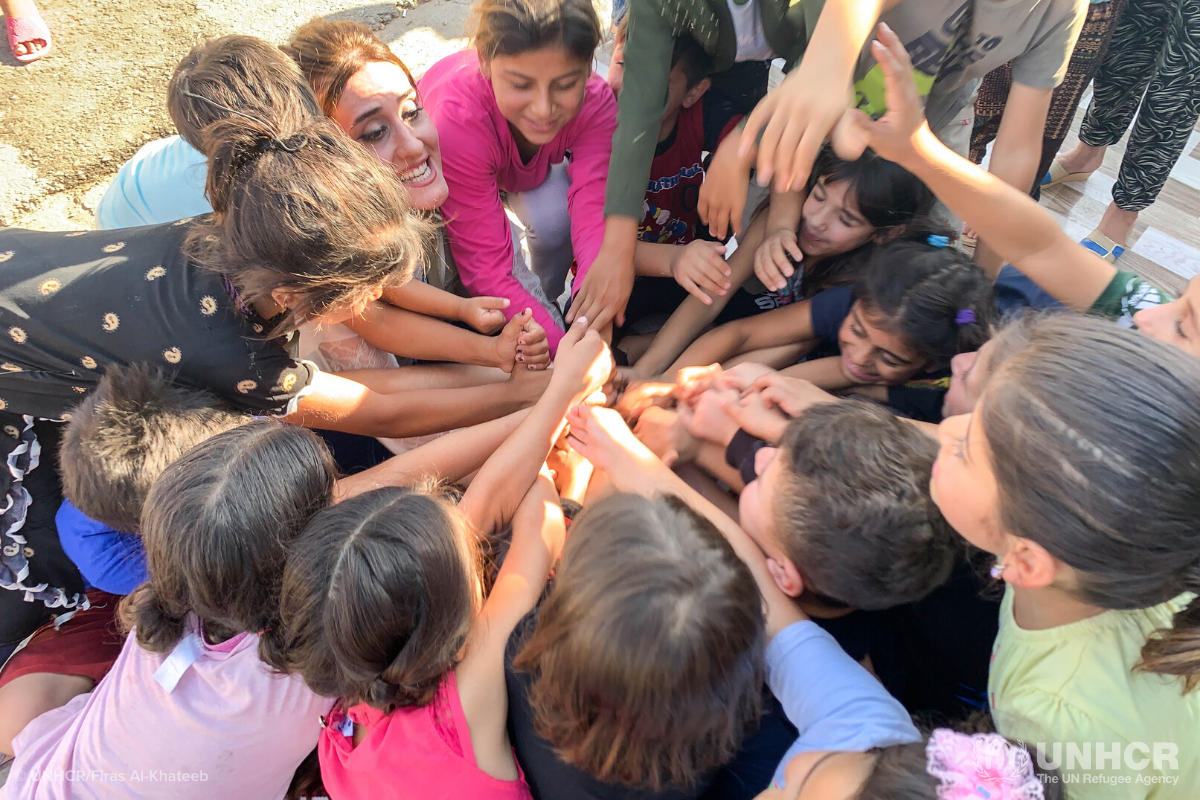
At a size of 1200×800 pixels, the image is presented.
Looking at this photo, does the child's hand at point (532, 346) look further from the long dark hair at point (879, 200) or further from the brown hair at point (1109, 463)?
the brown hair at point (1109, 463)

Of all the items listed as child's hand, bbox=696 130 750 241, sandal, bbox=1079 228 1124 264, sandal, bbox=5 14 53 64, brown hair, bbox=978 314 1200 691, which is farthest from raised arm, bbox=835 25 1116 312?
sandal, bbox=5 14 53 64

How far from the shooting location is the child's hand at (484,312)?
176 centimetres

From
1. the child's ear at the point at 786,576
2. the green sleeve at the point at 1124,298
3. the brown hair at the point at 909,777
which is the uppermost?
the green sleeve at the point at 1124,298

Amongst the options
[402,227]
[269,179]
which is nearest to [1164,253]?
[402,227]

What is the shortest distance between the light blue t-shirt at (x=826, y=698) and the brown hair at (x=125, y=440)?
1.07m

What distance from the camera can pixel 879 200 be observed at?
1.58 metres

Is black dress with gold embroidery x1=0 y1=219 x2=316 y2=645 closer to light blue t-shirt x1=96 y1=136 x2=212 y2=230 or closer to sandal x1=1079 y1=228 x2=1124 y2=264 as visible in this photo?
light blue t-shirt x1=96 y1=136 x2=212 y2=230

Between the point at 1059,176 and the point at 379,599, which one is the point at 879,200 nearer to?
the point at 379,599

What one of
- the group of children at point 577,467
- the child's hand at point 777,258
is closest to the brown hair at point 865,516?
the group of children at point 577,467

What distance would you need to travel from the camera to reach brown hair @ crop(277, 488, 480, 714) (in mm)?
906

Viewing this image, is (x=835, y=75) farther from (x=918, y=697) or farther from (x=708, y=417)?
(x=918, y=697)

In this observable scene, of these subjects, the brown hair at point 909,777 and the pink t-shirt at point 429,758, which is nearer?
the brown hair at point 909,777

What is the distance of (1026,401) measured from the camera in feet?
2.66

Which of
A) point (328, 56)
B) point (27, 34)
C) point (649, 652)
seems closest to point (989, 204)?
point (649, 652)
